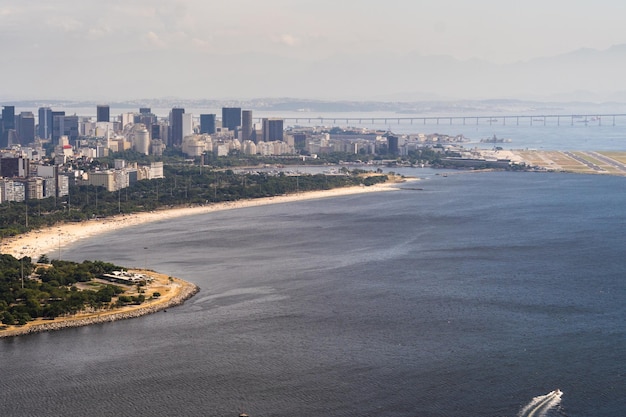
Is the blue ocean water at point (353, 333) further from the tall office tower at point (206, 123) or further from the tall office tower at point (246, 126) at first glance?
the tall office tower at point (206, 123)

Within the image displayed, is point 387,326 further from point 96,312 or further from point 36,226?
point 36,226

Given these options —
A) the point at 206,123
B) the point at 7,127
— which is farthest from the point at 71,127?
the point at 206,123

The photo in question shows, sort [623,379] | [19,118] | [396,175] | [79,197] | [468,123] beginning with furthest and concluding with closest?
[468,123]
[19,118]
[396,175]
[79,197]
[623,379]

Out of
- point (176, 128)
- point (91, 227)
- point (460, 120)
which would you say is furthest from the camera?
point (460, 120)

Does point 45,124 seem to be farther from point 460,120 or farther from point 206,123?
point 460,120

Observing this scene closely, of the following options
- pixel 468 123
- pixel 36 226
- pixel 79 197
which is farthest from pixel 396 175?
pixel 468 123

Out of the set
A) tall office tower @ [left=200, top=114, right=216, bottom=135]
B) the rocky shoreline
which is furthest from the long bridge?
the rocky shoreline
